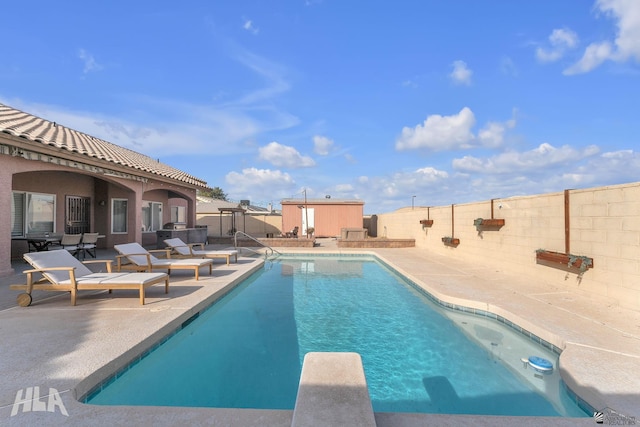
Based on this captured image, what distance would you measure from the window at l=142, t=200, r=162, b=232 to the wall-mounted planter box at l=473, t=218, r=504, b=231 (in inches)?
545

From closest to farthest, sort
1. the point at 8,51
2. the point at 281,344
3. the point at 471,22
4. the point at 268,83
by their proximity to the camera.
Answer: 1. the point at 281,344
2. the point at 8,51
3. the point at 471,22
4. the point at 268,83

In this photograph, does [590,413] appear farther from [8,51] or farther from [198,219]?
[198,219]

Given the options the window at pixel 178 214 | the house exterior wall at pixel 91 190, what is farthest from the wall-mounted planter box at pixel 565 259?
the window at pixel 178 214

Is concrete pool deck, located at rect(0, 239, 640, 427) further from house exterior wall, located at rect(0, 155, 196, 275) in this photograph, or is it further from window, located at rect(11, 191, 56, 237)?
window, located at rect(11, 191, 56, 237)

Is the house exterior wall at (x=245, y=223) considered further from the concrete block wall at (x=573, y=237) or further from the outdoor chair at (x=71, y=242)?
the concrete block wall at (x=573, y=237)

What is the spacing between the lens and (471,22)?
11.3m

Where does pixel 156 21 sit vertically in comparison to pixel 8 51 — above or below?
above

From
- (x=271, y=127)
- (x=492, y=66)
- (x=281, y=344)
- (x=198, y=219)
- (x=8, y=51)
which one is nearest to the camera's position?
(x=281, y=344)

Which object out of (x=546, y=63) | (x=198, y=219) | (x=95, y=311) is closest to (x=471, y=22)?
(x=546, y=63)

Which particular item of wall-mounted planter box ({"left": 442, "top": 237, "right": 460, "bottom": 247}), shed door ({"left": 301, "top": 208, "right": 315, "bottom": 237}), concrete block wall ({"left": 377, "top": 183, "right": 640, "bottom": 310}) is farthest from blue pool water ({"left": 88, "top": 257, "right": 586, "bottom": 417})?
shed door ({"left": 301, "top": 208, "right": 315, "bottom": 237})

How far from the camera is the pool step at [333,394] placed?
1902mm

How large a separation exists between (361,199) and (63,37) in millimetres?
19258

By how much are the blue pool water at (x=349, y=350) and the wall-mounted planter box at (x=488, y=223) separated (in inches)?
148

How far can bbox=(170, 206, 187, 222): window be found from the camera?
1806 cm
